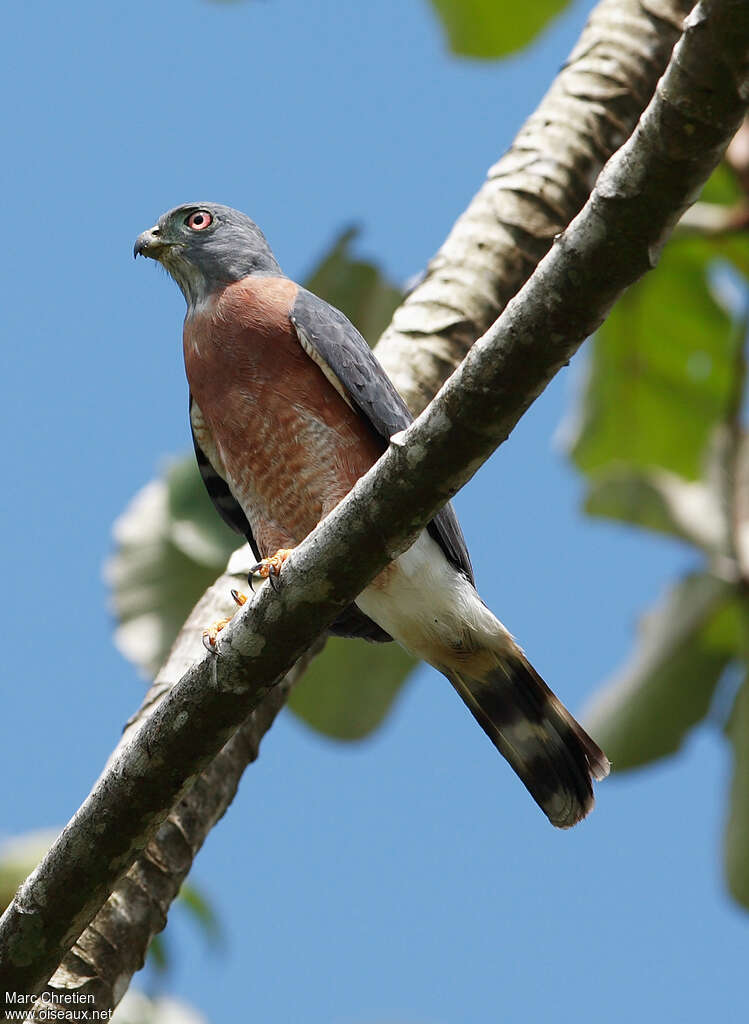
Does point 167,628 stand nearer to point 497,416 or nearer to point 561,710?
point 561,710

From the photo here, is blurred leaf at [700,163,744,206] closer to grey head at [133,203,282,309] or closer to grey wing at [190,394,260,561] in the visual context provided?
grey head at [133,203,282,309]

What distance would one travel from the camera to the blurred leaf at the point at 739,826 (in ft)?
18.1

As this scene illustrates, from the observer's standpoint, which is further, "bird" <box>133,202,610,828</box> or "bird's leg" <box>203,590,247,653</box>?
"bird" <box>133,202,610,828</box>

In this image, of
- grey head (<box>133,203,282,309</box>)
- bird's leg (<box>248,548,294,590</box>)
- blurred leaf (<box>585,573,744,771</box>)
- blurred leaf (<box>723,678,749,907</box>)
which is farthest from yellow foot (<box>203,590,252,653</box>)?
blurred leaf (<box>723,678,749,907</box>)

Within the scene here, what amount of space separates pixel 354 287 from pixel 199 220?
1070 millimetres

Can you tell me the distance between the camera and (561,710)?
3982 millimetres

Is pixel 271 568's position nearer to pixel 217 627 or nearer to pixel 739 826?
pixel 217 627

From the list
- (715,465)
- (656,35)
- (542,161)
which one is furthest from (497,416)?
(715,465)

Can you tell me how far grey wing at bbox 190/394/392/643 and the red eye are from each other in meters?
0.83

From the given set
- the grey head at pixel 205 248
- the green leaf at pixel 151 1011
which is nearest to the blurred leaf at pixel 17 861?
the green leaf at pixel 151 1011

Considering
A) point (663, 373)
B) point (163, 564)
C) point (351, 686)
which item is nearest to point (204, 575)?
point (163, 564)

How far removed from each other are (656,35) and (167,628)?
10.6 ft

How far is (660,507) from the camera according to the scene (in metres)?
6.04

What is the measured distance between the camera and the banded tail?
3.89 m
